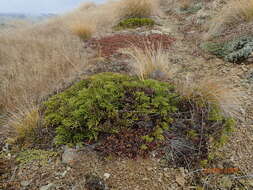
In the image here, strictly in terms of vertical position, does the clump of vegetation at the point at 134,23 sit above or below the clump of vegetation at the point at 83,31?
above

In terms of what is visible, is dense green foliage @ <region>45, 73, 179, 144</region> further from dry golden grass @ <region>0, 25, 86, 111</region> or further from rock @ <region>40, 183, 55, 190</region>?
dry golden grass @ <region>0, 25, 86, 111</region>

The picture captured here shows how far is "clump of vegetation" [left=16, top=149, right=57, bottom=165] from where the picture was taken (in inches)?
74.3

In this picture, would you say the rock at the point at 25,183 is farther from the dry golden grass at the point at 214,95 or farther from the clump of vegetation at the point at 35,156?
the dry golden grass at the point at 214,95

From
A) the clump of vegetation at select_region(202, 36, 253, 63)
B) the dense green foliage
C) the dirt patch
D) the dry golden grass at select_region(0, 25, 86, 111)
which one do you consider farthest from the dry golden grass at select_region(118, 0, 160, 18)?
the dense green foliage

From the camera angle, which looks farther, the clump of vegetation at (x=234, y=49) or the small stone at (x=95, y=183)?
the clump of vegetation at (x=234, y=49)

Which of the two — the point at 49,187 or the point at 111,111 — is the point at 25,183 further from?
the point at 111,111

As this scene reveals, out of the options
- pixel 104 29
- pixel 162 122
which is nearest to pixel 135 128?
pixel 162 122

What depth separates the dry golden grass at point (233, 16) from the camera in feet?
14.4

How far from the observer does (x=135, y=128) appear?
6.52 ft

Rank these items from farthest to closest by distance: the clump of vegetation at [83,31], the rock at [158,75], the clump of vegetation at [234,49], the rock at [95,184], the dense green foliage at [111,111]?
1. the clump of vegetation at [83,31]
2. the clump of vegetation at [234,49]
3. the rock at [158,75]
4. the dense green foliage at [111,111]
5. the rock at [95,184]

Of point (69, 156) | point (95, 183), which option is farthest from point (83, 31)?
point (95, 183)

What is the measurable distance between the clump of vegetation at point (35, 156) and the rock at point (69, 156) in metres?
0.13

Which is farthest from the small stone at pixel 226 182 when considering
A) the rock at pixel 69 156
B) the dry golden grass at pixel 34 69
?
the dry golden grass at pixel 34 69

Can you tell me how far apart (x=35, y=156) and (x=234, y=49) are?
388 cm
